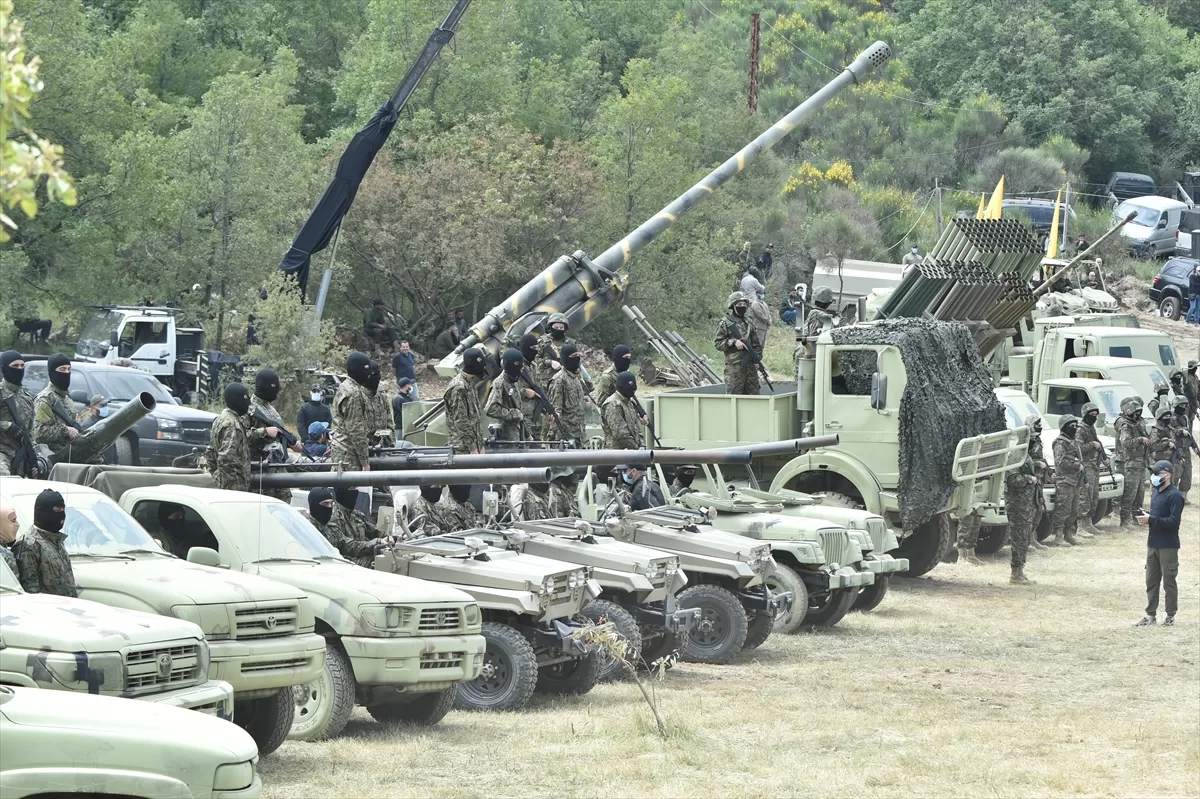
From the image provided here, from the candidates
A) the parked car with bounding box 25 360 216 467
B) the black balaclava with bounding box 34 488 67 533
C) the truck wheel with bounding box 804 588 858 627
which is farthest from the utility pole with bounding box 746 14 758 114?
the black balaclava with bounding box 34 488 67 533

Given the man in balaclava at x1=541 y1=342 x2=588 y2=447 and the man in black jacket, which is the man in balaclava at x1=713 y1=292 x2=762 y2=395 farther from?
the man in black jacket

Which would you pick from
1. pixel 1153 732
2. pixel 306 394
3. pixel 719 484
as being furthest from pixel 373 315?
pixel 1153 732

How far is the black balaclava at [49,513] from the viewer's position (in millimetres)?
9539

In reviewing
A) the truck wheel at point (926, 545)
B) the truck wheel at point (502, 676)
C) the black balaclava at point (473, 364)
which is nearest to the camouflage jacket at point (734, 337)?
the truck wheel at point (926, 545)

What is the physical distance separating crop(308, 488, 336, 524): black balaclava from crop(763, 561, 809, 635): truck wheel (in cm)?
481

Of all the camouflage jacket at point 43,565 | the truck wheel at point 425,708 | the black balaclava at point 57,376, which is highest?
the black balaclava at point 57,376

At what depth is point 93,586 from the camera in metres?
9.88

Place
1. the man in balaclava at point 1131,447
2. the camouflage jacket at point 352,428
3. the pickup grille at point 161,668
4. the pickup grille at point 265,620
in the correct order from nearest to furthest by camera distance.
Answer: the pickup grille at point 161,668 → the pickup grille at point 265,620 → the camouflage jacket at point 352,428 → the man in balaclava at point 1131,447

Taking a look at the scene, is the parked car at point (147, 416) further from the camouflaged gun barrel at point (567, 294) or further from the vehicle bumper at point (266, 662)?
the vehicle bumper at point (266, 662)

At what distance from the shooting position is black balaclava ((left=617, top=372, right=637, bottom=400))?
17359mm

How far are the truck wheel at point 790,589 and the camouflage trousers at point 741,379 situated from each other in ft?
13.2

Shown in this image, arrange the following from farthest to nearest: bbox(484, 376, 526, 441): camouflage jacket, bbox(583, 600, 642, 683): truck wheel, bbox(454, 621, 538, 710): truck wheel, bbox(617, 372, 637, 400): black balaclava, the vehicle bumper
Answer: bbox(617, 372, 637, 400): black balaclava
bbox(484, 376, 526, 441): camouflage jacket
bbox(583, 600, 642, 683): truck wheel
bbox(454, 621, 538, 710): truck wheel
the vehicle bumper

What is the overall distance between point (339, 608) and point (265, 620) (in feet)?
3.04

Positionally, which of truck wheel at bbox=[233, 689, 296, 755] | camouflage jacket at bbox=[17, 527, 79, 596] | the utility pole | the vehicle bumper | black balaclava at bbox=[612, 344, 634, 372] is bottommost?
truck wheel at bbox=[233, 689, 296, 755]
